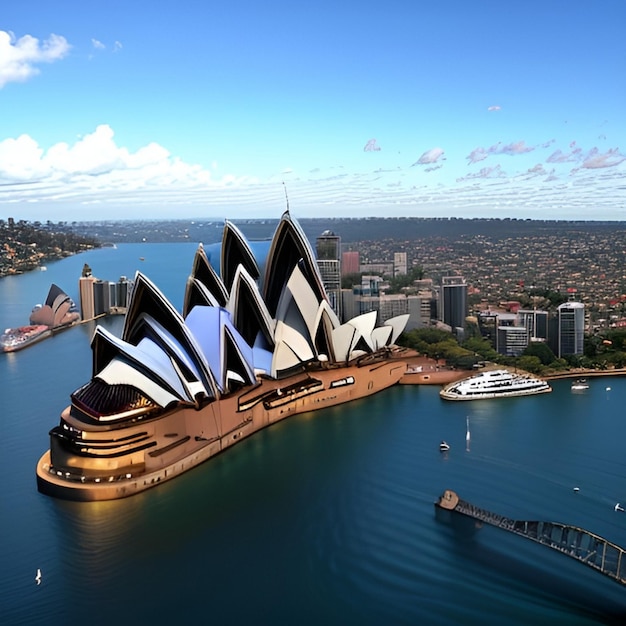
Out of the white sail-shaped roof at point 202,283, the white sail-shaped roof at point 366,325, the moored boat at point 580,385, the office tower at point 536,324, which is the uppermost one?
the white sail-shaped roof at point 202,283

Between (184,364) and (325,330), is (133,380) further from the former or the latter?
(325,330)

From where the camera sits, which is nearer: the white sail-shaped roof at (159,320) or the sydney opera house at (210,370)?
the sydney opera house at (210,370)

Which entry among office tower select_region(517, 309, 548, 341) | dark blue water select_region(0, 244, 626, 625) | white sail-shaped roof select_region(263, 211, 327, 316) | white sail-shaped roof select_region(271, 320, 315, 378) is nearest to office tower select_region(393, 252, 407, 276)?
office tower select_region(517, 309, 548, 341)

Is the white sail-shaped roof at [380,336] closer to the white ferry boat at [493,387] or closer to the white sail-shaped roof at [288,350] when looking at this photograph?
the white ferry boat at [493,387]

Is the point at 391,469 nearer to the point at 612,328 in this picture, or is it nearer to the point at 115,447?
the point at 115,447

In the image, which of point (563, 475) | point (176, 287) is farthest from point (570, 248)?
point (563, 475)

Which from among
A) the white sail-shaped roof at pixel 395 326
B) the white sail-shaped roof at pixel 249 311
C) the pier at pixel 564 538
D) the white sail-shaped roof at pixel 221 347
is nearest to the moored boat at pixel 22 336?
the white sail-shaped roof at pixel 249 311
